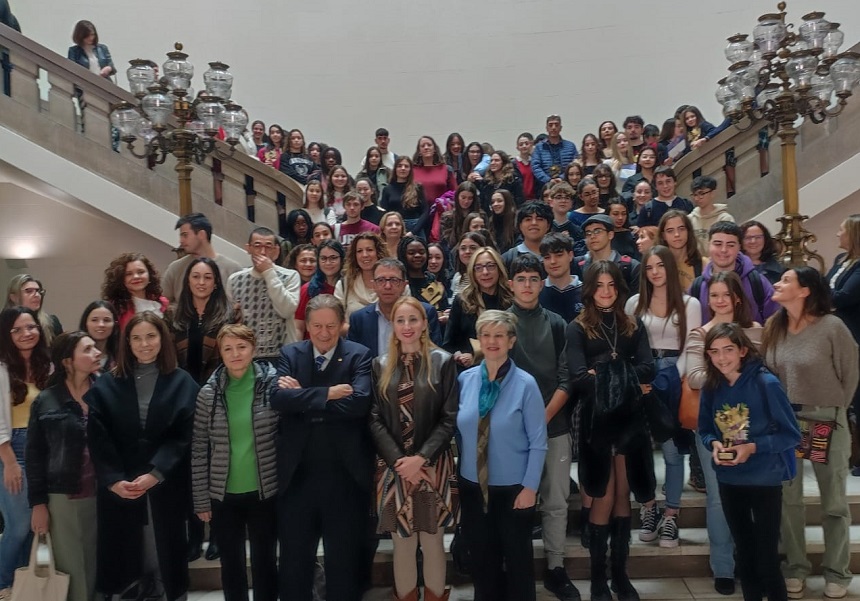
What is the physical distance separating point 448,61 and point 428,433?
1040cm

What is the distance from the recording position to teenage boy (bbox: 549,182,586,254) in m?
5.83

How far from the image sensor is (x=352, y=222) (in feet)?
21.3

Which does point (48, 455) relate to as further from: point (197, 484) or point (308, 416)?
point (308, 416)

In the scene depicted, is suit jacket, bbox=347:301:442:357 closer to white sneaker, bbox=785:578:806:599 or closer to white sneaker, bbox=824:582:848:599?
white sneaker, bbox=785:578:806:599

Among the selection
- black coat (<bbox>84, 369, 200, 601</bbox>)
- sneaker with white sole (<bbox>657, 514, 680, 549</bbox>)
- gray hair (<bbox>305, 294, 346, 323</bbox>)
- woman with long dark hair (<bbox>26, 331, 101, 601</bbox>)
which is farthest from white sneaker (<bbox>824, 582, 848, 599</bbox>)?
woman with long dark hair (<bbox>26, 331, 101, 601</bbox>)

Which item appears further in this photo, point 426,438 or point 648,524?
→ point 648,524

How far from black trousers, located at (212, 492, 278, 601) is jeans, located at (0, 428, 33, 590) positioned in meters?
1.25

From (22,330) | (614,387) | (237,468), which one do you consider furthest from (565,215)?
(22,330)

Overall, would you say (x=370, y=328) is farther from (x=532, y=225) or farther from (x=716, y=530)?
(x=716, y=530)

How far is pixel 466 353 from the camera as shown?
13.0 feet

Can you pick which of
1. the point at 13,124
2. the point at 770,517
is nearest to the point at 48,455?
the point at 770,517

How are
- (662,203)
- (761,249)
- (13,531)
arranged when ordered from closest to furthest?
(13,531), (761,249), (662,203)

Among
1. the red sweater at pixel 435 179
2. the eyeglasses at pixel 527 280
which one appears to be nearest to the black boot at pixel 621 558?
the eyeglasses at pixel 527 280

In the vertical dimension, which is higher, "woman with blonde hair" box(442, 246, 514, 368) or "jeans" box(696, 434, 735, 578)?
"woman with blonde hair" box(442, 246, 514, 368)
